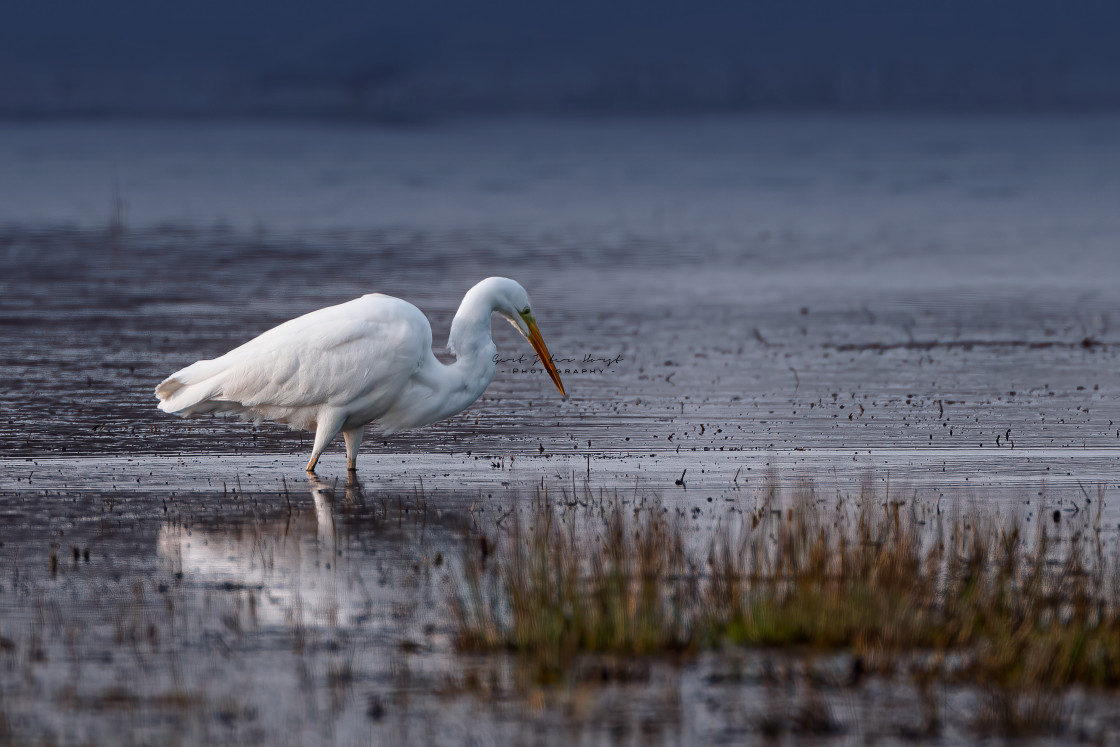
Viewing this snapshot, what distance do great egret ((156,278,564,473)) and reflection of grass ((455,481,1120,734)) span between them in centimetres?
358

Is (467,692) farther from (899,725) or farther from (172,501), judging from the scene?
(172,501)

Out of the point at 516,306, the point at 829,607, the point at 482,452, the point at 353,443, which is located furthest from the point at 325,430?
the point at 829,607

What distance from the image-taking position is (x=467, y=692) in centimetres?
638

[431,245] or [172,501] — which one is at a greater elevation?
[431,245]

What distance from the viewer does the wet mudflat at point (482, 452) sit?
249 inches

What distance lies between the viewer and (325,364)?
11.6m

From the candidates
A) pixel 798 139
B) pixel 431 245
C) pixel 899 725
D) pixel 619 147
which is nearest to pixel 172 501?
pixel 899 725

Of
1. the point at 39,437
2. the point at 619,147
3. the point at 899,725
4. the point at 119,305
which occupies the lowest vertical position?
the point at 899,725

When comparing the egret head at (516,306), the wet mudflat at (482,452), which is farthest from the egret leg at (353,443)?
the egret head at (516,306)

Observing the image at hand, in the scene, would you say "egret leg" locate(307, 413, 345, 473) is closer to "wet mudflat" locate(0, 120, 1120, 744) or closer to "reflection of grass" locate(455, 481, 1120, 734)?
"wet mudflat" locate(0, 120, 1120, 744)

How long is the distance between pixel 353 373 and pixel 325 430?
0.56 m

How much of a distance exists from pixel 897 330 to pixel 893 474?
1204cm

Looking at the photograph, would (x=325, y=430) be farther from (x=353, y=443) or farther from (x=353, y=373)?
(x=353, y=373)

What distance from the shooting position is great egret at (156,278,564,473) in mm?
11609
